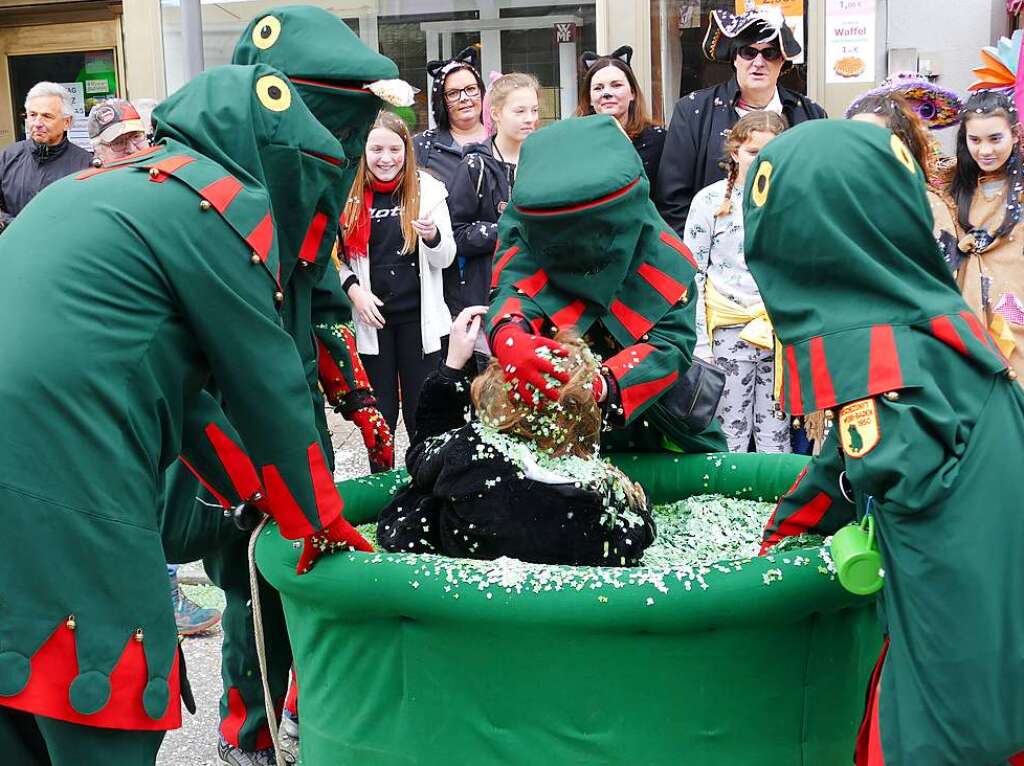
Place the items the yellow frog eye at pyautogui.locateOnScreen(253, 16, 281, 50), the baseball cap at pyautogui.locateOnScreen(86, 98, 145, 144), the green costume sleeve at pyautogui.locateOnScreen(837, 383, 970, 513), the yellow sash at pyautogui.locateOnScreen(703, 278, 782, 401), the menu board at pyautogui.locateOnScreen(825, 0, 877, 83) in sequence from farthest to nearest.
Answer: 1. the menu board at pyautogui.locateOnScreen(825, 0, 877, 83)
2. the baseball cap at pyautogui.locateOnScreen(86, 98, 145, 144)
3. the yellow sash at pyautogui.locateOnScreen(703, 278, 782, 401)
4. the yellow frog eye at pyautogui.locateOnScreen(253, 16, 281, 50)
5. the green costume sleeve at pyautogui.locateOnScreen(837, 383, 970, 513)

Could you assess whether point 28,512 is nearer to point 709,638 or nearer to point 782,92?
point 709,638

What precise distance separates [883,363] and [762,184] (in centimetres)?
38

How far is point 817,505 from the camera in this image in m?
2.41

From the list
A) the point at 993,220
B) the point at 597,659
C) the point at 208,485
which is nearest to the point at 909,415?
the point at 597,659

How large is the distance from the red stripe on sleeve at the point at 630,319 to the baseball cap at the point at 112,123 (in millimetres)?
2538

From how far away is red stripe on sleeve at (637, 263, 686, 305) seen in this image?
3.00m

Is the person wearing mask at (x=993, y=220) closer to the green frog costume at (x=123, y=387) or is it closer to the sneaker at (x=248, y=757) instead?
the sneaker at (x=248, y=757)

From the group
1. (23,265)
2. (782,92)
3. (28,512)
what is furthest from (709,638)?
(782,92)

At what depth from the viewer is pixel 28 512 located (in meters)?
1.86

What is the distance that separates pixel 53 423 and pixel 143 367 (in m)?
0.17

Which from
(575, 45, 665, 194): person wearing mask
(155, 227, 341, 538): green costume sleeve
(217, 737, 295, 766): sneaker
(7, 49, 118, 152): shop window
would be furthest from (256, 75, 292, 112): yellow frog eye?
(7, 49, 118, 152): shop window

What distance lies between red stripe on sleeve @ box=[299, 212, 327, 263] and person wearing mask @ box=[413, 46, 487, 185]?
216 centimetres

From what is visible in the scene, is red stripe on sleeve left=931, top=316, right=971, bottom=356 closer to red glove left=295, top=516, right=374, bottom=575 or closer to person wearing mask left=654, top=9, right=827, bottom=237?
red glove left=295, top=516, right=374, bottom=575

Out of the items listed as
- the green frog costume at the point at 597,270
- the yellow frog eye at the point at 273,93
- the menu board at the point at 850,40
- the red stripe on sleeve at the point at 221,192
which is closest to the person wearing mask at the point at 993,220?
the menu board at the point at 850,40
